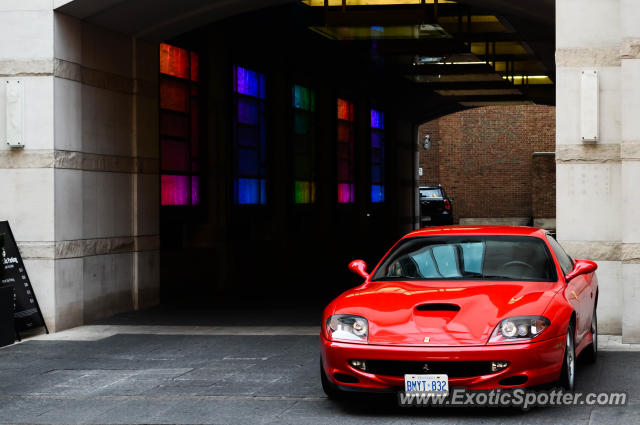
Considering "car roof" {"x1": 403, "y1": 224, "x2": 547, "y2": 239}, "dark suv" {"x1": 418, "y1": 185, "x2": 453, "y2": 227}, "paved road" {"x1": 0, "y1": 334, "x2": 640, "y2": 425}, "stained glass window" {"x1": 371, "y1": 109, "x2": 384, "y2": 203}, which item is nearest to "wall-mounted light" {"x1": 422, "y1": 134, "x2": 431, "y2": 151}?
"dark suv" {"x1": 418, "y1": 185, "x2": 453, "y2": 227}

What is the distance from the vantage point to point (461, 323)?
6969 mm

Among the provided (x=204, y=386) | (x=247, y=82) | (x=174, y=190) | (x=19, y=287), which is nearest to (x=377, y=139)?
(x=247, y=82)

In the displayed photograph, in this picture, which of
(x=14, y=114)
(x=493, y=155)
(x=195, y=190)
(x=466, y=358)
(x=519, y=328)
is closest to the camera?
(x=466, y=358)

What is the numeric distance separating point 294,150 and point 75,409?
49.8 feet

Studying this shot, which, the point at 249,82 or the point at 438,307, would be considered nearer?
the point at 438,307

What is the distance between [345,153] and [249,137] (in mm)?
7115

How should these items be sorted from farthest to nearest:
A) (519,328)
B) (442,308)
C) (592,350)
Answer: (592,350)
(442,308)
(519,328)

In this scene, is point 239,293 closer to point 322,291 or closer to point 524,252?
point 322,291

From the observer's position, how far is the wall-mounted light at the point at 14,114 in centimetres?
1238

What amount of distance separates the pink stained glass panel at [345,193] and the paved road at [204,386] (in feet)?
48.1

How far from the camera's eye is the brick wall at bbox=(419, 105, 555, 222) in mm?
43250

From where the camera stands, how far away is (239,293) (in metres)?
18.2

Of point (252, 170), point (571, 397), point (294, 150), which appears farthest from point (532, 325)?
point (294, 150)

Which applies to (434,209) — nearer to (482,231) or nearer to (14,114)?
(14,114)
